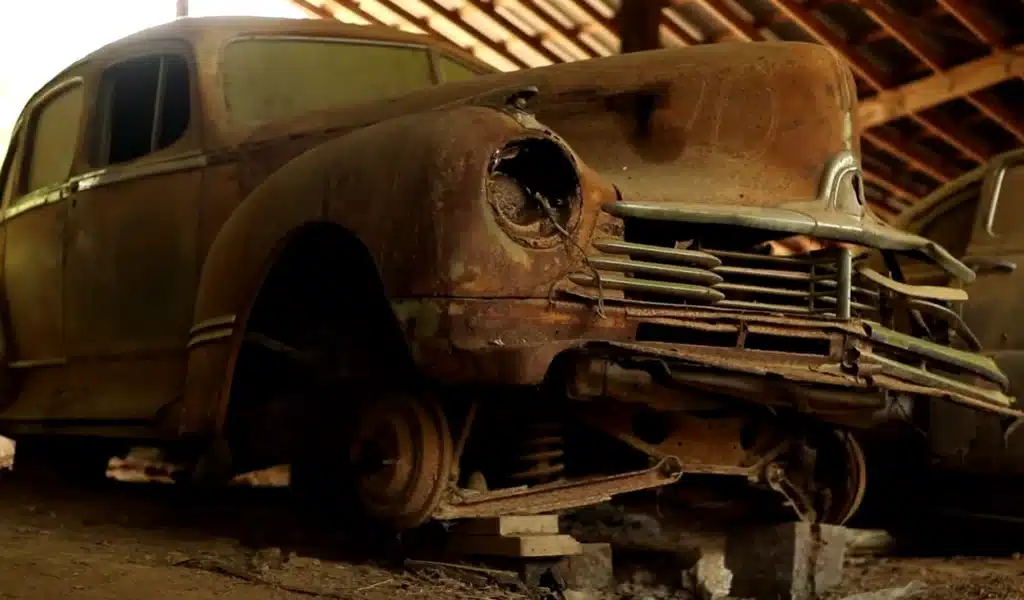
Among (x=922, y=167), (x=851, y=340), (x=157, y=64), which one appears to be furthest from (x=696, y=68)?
(x=922, y=167)

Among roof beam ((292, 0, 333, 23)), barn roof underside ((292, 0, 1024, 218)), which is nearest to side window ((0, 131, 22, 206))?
barn roof underside ((292, 0, 1024, 218))

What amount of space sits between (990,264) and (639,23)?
587 cm

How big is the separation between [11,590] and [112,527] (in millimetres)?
1258

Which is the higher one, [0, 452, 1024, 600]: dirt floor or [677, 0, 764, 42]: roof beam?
[677, 0, 764, 42]: roof beam

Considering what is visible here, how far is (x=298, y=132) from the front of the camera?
138 inches

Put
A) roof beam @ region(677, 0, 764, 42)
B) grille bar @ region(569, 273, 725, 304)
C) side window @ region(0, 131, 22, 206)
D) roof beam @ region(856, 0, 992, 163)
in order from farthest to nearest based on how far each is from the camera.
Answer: roof beam @ region(677, 0, 764, 42) → roof beam @ region(856, 0, 992, 163) → side window @ region(0, 131, 22, 206) → grille bar @ region(569, 273, 725, 304)

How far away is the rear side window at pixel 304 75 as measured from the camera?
389cm

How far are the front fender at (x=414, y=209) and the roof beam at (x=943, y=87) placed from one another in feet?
27.0

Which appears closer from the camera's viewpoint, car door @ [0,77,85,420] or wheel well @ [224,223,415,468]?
wheel well @ [224,223,415,468]

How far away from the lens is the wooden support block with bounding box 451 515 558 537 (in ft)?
8.36

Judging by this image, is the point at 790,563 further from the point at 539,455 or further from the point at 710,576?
the point at 539,455

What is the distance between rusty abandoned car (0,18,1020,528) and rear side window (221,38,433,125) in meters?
0.01

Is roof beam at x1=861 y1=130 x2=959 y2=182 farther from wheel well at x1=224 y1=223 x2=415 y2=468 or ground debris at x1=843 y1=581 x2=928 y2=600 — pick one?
wheel well at x1=224 y1=223 x2=415 y2=468

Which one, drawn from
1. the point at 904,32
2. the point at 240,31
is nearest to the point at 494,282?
the point at 240,31
